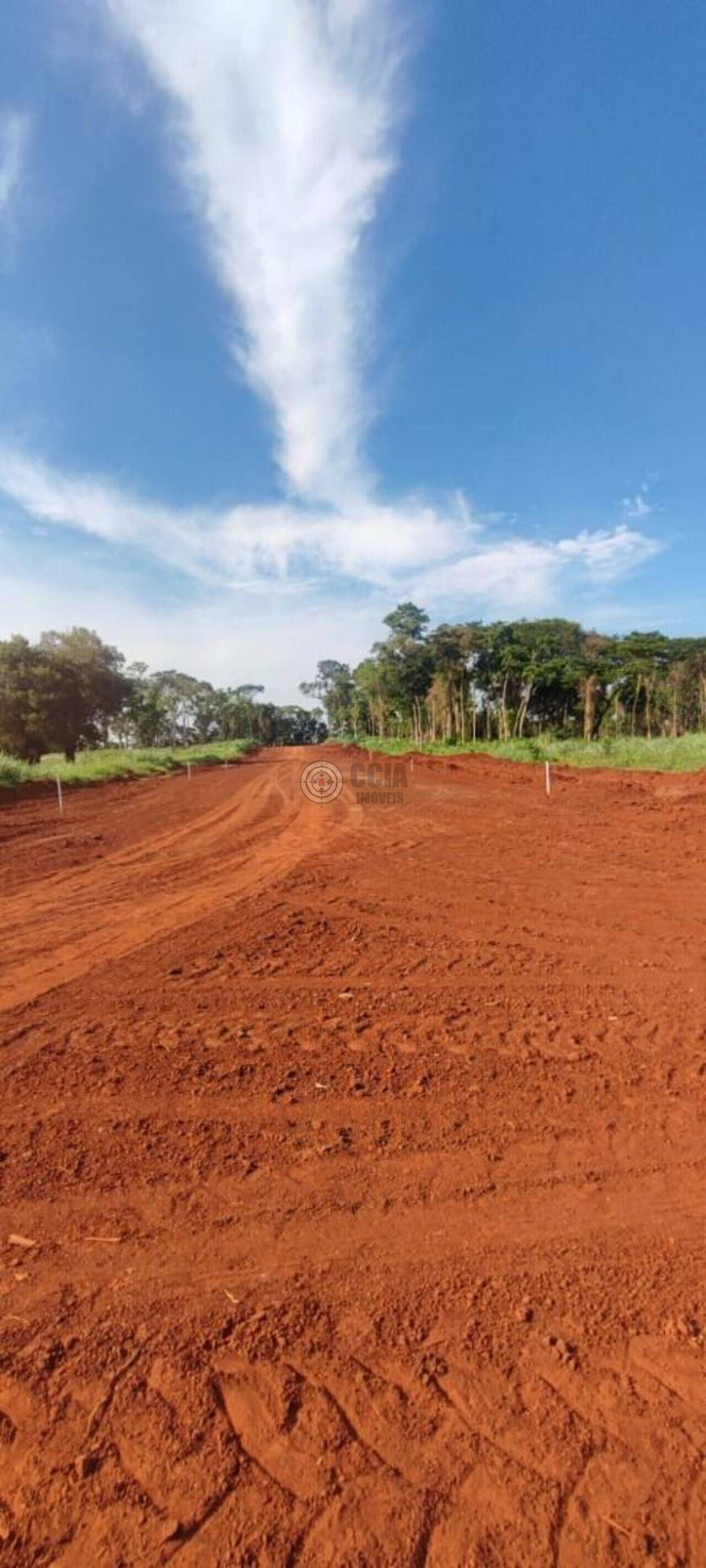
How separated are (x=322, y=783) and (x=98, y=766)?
37.2 feet

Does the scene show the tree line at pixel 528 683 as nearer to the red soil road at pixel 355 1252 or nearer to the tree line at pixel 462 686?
the tree line at pixel 462 686

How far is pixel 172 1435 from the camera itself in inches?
60.4

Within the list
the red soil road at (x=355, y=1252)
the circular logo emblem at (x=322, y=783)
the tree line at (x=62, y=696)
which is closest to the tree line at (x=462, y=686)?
the tree line at (x=62, y=696)

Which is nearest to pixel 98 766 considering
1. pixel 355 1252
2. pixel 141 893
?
pixel 141 893

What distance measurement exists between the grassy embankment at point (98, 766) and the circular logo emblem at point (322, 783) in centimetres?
838

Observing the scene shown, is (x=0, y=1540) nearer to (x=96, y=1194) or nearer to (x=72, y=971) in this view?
(x=96, y=1194)

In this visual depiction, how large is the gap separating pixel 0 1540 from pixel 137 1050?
7.15ft

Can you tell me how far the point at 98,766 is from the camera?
2603cm

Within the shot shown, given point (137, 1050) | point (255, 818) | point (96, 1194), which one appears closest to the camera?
point (96, 1194)

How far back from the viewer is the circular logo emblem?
1731cm

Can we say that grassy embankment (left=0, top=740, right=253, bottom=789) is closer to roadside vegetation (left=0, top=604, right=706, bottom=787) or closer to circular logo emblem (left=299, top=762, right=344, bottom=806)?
roadside vegetation (left=0, top=604, right=706, bottom=787)

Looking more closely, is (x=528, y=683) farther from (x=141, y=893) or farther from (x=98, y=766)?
(x=141, y=893)

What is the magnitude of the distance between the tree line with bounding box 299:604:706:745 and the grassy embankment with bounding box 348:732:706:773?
28.5 feet

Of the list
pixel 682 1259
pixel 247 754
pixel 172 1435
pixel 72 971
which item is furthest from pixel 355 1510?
pixel 247 754
